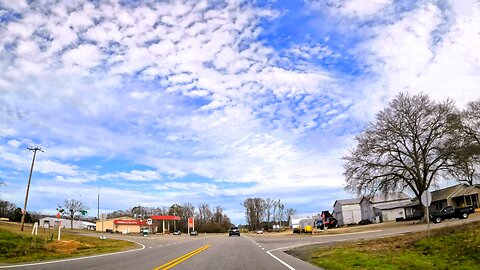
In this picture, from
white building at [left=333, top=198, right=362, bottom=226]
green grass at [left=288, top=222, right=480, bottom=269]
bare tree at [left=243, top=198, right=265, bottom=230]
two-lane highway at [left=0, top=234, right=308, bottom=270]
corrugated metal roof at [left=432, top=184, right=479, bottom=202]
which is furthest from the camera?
bare tree at [left=243, top=198, right=265, bottom=230]

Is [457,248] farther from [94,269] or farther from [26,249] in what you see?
[26,249]

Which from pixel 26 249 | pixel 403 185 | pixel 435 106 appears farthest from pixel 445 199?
pixel 26 249

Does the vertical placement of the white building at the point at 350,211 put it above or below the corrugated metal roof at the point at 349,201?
below

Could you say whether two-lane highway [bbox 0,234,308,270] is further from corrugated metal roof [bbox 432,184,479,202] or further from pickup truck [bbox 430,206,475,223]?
corrugated metal roof [bbox 432,184,479,202]

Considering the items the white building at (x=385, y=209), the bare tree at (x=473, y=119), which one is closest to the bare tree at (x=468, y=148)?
the bare tree at (x=473, y=119)

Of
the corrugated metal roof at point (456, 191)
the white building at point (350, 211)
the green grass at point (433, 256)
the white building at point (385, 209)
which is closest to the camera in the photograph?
the green grass at point (433, 256)

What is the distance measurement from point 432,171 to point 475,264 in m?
43.8

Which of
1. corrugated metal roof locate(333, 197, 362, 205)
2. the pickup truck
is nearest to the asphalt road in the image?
the pickup truck

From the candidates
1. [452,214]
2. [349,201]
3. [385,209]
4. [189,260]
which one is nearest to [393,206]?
[385,209]

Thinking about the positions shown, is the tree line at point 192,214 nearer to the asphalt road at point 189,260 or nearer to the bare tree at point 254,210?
the bare tree at point 254,210

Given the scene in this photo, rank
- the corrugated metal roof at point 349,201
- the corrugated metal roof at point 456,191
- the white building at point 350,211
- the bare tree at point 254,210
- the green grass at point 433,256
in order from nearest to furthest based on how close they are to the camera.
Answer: the green grass at point 433,256 → the corrugated metal roof at point 456,191 → the white building at point 350,211 → the corrugated metal roof at point 349,201 → the bare tree at point 254,210

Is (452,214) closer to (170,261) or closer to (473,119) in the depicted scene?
(473,119)

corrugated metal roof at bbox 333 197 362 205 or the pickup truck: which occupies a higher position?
corrugated metal roof at bbox 333 197 362 205

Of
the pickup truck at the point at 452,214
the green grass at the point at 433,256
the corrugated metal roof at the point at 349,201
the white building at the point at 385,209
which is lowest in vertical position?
the green grass at the point at 433,256
